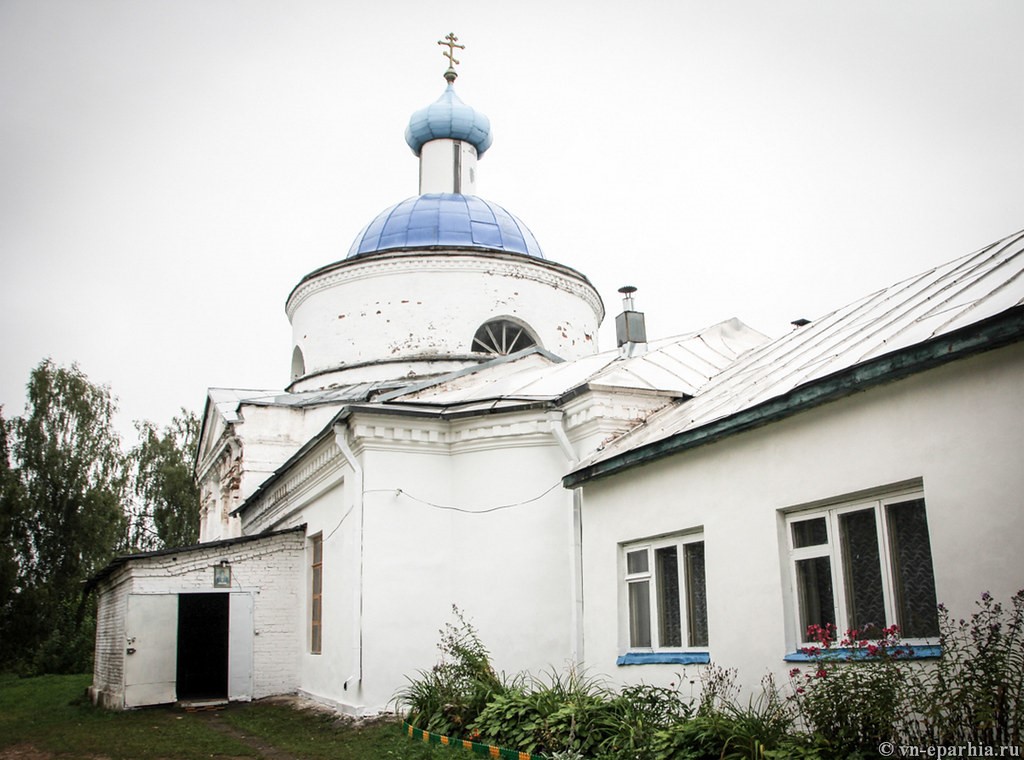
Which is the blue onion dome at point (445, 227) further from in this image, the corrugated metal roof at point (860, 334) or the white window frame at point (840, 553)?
the white window frame at point (840, 553)

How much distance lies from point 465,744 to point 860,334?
5.14 metres

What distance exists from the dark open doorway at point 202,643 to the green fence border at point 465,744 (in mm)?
9876

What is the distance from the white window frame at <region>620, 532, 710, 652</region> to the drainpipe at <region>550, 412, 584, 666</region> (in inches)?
34.7

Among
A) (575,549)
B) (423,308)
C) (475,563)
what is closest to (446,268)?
(423,308)

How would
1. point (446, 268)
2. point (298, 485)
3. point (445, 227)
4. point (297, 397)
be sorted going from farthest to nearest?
1. point (445, 227)
2. point (297, 397)
3. point (446, 268)
4. point (298, 485)

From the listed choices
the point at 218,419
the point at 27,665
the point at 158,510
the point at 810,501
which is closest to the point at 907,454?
the point at 810,501

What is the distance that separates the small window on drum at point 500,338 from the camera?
1884cm

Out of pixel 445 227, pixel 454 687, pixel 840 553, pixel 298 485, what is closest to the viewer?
pixel 840 553

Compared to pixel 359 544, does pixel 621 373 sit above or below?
above

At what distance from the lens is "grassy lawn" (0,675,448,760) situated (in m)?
9.35

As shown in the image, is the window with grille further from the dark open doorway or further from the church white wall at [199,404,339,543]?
the dark open doorway

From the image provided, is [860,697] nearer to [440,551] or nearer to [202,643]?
[440,551]

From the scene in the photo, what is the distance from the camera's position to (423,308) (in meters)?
18.5

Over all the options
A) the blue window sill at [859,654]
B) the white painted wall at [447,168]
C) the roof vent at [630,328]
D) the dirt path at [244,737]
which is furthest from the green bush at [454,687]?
the white painted wall at [447,168]
